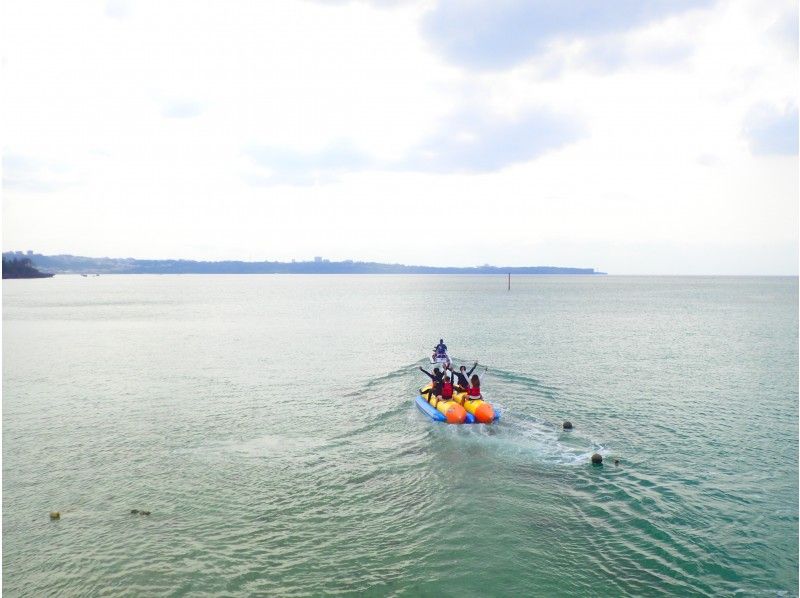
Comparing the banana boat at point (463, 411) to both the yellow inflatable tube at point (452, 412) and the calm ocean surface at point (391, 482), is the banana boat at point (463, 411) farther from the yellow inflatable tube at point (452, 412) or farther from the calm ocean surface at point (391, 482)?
the calm ocean surface at point (391, 482)

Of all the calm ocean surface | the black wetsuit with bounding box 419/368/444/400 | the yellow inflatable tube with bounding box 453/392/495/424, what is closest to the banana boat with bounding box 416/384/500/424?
the yellow inflatable tube with bounding box 453/392/495/424

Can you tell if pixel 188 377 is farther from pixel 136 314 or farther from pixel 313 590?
pixel 136 314

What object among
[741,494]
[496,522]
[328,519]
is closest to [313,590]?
[328,519]

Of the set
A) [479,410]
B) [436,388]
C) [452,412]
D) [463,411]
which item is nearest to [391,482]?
[452,412]

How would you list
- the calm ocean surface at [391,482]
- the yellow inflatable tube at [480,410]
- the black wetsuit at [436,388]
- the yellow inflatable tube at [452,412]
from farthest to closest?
the black wetsuit at [436,388] < the yellow inflatable tube at [452,412] < the yellow inflatable tube at [480,410] < the calm ocean surface at [391,482]

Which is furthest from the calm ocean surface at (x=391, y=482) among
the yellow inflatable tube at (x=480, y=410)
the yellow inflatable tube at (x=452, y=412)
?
the yellow inflatable tube at (x=452, y=412)

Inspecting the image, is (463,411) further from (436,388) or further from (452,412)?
(436,388)

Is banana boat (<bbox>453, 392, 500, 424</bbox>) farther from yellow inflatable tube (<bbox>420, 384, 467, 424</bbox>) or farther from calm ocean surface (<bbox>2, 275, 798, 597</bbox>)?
calm ocean surface (<bbox>2, 275, 798, 597</bbox>)

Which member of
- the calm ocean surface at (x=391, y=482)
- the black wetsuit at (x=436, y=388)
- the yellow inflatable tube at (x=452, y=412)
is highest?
the black wetsuit at (x=436, y=388)
